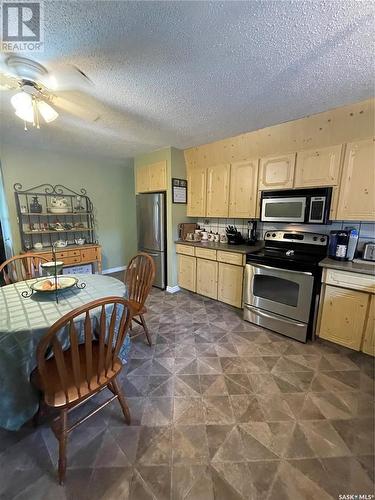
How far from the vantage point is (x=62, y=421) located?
111 centimetres

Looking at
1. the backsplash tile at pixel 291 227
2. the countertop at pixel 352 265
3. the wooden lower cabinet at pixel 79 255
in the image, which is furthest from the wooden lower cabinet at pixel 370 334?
the wooden lower cabinet at pixel 79 255

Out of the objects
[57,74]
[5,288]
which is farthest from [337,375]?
[57,74]

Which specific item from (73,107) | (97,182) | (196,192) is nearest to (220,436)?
(73,107)

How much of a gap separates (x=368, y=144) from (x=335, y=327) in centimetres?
183

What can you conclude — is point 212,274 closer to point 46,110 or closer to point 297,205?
point 297,205

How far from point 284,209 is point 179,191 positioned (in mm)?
1670

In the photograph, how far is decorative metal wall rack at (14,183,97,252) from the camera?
333 cm

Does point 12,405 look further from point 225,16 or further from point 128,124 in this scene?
point 128,124

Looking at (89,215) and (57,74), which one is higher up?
(57,74)

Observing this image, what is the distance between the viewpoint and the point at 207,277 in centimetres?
325

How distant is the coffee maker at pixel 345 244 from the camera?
216 cm

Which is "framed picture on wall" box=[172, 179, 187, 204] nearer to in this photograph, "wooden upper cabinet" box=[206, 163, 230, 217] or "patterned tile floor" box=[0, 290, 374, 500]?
"wooden upper cabinet" box=[206, 163, 230, 217]

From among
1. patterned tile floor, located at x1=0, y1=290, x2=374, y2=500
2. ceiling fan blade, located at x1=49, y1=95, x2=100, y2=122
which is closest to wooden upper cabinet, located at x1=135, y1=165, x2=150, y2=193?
ceiling fan blade, located at x1=49, y1=95, x2=100, y2=122

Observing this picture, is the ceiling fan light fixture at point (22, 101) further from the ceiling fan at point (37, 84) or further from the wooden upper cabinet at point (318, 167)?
the wooden upper cabinet at point (318, 167)
